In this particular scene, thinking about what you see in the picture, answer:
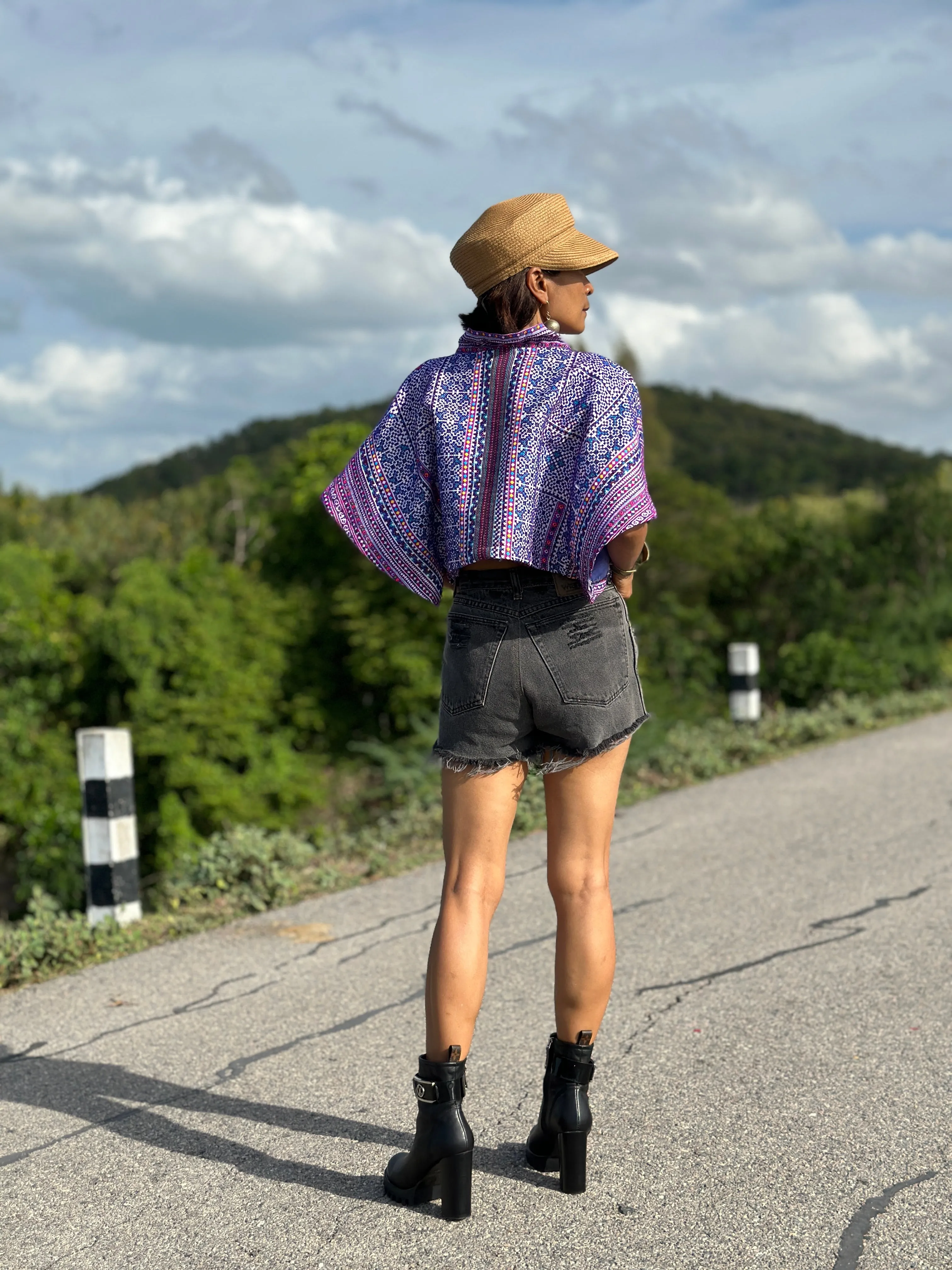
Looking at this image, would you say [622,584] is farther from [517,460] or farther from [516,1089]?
[516,1089]

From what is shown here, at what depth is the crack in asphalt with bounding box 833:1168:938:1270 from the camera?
2432 millimetres

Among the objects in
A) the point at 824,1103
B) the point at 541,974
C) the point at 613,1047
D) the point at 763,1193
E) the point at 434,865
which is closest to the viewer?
the point at 763,1193

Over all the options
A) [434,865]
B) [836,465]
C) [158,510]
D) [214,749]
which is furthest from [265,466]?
[434,865]

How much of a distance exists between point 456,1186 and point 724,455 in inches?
4115

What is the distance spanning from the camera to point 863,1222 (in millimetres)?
2572

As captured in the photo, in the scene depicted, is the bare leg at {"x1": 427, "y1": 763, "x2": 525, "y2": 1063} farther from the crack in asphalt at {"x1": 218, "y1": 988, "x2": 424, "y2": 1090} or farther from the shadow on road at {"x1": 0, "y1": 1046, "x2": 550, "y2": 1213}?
the crack in asphalt at {"x1": 218, "y1": 988, "x2": 424, "y2": 1090}

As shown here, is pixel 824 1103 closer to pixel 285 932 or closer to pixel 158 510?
pixel 285 932

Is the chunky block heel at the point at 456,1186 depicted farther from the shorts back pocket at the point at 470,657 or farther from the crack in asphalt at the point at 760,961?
the crack in asphalt at the point at 760,961

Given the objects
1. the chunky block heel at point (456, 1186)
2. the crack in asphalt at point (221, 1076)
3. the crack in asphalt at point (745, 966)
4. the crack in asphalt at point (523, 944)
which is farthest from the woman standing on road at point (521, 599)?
the crack in asphalt at point (523, 944)

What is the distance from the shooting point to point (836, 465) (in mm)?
101500

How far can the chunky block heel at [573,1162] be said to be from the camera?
271 centimetres

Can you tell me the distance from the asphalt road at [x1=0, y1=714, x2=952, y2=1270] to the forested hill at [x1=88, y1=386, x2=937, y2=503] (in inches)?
2839

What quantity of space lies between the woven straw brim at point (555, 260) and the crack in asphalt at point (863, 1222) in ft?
6.75

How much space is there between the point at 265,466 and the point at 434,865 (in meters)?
80.6
